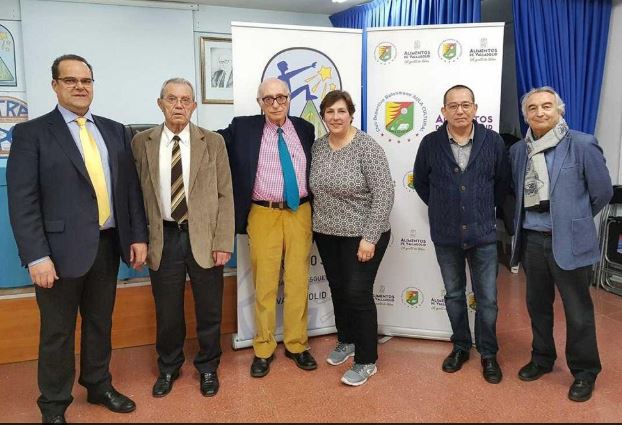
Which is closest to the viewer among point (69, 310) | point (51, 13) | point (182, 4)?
point (69, 310)

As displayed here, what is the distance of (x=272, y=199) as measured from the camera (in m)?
2.55

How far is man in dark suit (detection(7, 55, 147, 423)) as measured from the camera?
191 centimetres

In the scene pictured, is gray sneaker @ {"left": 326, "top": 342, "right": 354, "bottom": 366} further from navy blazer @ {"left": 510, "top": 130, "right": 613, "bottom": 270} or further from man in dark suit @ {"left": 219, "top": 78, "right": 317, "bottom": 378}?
navy blazer @ {"left": 510, "top": 130, "right": 613, "bottom": 270}

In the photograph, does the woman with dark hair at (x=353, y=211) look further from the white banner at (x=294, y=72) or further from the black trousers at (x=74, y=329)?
the black trousers at (x=74, y=329)

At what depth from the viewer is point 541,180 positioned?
2305 mm

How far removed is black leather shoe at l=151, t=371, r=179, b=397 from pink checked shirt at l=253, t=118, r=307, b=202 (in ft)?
3.39

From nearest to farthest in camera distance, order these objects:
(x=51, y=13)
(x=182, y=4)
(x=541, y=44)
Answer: (x=541, y=44)
(x=51, y=13)
(x=182, y=4)

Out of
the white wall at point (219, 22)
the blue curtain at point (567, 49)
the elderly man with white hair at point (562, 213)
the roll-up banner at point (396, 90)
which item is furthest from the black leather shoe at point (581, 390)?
the white wall at point (219, 22)

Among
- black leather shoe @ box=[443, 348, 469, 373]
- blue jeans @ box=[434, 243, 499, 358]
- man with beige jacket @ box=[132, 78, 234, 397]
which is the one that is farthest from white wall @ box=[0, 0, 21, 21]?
black leather shoe @ box=[443, 348, 469, 373]

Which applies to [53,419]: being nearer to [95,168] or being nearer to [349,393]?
[95,168]

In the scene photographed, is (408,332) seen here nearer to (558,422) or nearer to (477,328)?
(477,328)

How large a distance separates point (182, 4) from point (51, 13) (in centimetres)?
143

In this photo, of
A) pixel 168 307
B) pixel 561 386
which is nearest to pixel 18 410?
pixel 168 307

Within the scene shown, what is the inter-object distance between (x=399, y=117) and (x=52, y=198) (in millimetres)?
1980
